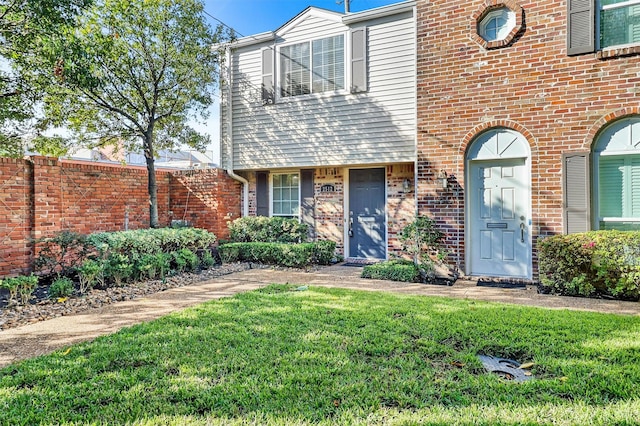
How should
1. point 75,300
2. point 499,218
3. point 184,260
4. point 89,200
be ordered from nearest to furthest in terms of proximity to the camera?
point 75,300 → point 499,218 → point 184,260 → point 89,200

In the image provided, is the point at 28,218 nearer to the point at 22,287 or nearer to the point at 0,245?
the point at 0,245

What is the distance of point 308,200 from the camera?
9.75 metres

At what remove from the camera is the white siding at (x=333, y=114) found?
809 centimetres

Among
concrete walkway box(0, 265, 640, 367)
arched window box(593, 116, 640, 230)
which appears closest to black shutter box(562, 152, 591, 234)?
arched window box(593, 116, 640, 230)

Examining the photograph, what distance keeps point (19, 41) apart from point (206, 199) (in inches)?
203

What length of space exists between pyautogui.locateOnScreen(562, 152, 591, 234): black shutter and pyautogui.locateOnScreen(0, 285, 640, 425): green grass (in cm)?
220

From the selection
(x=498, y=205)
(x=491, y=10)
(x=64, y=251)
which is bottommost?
(x=64, y=251)

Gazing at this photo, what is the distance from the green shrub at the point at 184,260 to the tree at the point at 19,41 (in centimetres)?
356

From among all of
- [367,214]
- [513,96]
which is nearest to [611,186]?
[513,96]

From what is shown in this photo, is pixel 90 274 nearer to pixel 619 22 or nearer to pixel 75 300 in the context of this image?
pixel 75 300

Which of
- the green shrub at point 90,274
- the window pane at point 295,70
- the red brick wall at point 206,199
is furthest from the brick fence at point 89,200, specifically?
the window pane at point 295,70

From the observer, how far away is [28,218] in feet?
23.2

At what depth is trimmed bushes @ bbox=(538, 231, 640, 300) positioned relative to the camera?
5160 mm

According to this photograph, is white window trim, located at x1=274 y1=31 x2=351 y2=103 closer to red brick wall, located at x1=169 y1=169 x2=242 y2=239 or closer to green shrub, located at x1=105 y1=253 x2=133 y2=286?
red brick wall, located at x1=169 y1=169 x2=242 y2=239
